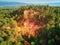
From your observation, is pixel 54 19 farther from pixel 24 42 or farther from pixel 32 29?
pixel 24 42

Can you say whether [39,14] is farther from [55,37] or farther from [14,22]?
[55,37]

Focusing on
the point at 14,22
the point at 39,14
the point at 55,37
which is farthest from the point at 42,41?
the point at 39,14

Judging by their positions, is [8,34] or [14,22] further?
[14,22]

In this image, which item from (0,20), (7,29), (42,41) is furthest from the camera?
(0,20)

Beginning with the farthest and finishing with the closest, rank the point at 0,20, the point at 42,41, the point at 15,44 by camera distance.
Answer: the point at 0,20 < the point at 42,41 < the point at 15,44

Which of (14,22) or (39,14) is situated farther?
(39,14)

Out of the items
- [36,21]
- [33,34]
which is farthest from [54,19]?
[33,34]
